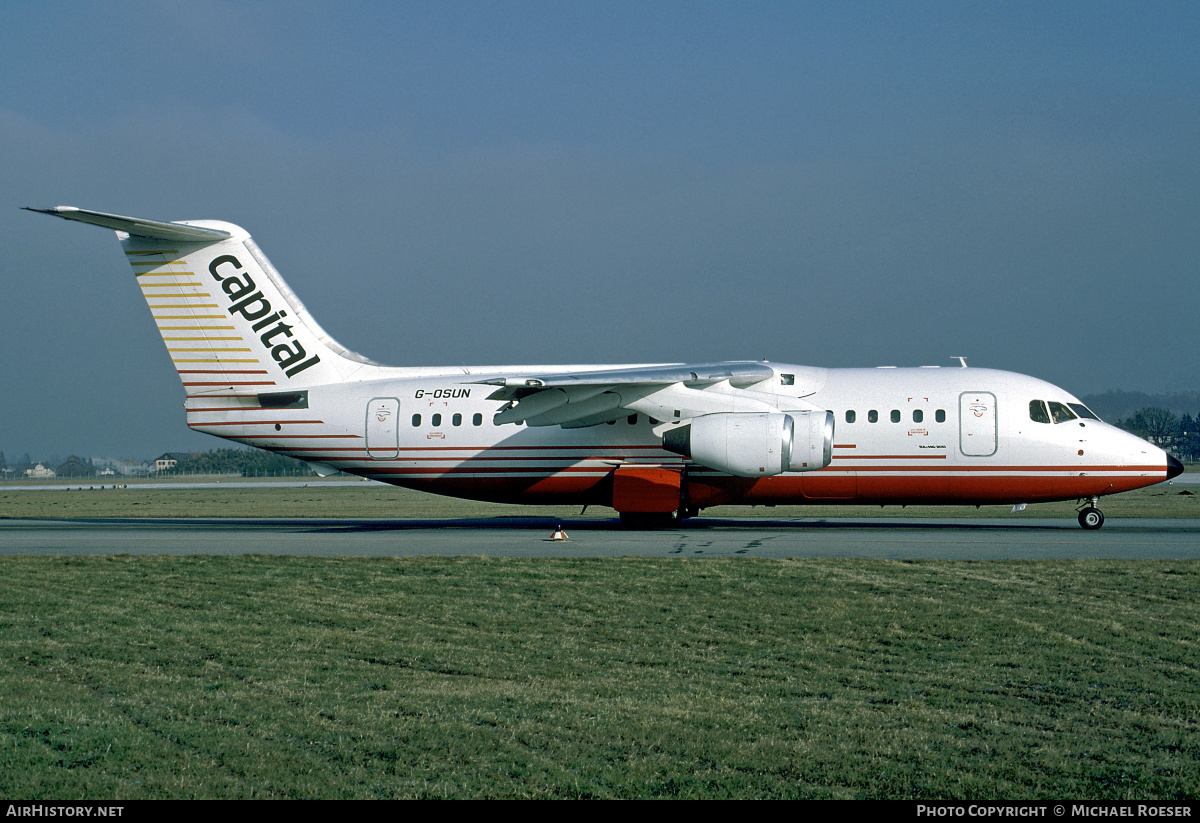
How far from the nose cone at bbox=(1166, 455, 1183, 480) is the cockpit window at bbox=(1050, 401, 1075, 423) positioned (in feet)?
7.07

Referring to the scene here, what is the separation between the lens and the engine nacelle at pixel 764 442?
2133 cm

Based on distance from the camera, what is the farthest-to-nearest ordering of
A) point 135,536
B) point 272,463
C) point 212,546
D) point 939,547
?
point 272,463, point 135,536, point 212,546, point 939,547

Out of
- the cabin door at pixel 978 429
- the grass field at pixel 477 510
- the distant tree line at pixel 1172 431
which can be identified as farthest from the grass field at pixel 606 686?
the distant tree line at pixel 1172 431

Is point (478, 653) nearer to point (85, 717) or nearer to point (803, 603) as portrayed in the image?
point (85, 717)

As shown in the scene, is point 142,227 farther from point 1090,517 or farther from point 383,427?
point 1090,517

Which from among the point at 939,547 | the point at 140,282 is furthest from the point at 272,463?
the point at 939,547

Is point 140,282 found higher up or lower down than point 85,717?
higher up

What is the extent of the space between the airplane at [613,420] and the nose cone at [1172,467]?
57mm

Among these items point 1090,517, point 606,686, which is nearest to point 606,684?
point 606,686

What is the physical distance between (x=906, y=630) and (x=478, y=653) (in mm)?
4048

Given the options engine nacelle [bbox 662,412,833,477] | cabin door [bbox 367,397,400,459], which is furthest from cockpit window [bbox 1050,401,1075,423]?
cabin door [bbox 367,397,400,459]

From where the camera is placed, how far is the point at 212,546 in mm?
18859

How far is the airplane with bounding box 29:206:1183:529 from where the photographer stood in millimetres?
22062

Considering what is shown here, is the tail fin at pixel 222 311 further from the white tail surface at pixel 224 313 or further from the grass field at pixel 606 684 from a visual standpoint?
the grass field at pixel 606 684
